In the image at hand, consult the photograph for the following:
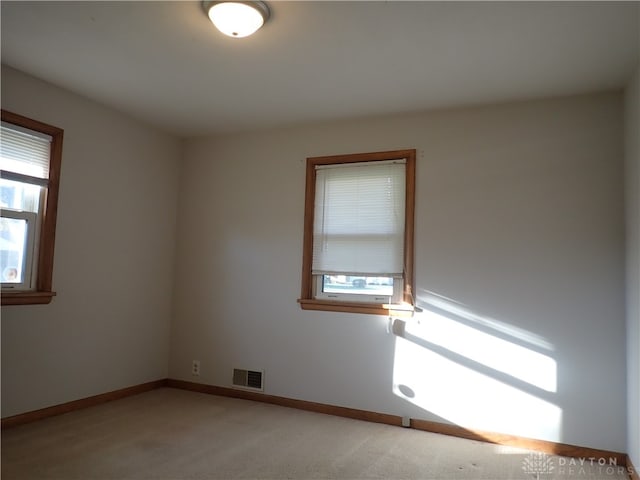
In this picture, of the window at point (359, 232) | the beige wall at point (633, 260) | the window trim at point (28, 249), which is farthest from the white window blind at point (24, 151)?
the beige wall at point (633, 260)

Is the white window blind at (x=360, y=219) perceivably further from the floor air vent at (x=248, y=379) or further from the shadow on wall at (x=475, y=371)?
the floor air vent at (x=248, y=379)

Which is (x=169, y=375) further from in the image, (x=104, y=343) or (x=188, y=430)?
(x=188, y=430)

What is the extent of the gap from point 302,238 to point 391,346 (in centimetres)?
120

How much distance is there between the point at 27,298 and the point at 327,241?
229cm

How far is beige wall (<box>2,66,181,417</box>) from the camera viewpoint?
3.29m

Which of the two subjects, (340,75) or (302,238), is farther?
(302,238)

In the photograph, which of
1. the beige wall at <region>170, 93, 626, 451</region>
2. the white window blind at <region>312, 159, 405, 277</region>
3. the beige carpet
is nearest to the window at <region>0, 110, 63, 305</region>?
the beige carpet

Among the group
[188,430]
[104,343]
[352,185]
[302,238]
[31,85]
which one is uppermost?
[31,85]

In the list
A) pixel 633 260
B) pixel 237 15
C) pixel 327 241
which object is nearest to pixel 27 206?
pixel 237 15

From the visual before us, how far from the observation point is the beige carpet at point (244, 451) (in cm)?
263

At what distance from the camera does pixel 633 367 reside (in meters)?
2.81

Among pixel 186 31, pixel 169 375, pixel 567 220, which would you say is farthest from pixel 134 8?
pixel 169 375

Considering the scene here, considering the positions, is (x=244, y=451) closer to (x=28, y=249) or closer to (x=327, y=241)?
(x=327, y=241)

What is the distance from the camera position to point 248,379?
4.18 m
